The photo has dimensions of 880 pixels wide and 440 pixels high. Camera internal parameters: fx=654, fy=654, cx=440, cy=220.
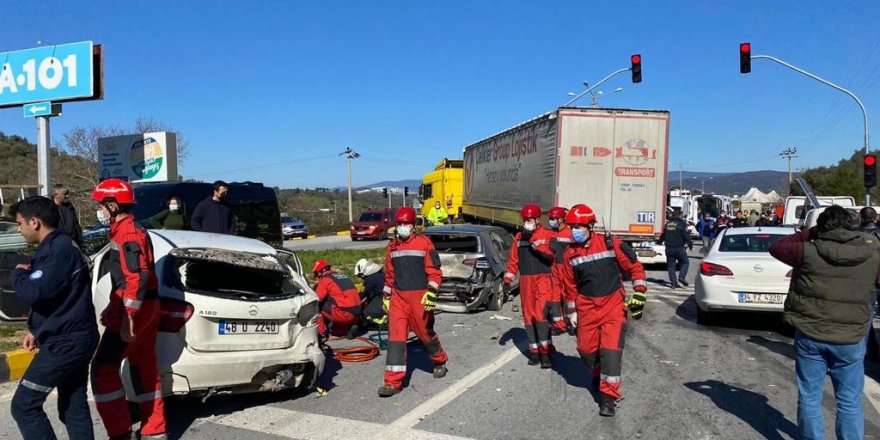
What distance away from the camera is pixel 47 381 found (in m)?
3.54

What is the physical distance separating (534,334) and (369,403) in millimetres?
2122

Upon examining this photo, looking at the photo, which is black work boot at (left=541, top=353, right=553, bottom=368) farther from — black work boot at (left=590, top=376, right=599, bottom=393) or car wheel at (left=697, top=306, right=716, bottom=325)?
car wheel at (left=697, top=306, right=716, bottom=325)

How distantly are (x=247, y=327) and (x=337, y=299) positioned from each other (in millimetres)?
3061

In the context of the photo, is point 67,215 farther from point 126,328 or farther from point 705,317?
point 705,317

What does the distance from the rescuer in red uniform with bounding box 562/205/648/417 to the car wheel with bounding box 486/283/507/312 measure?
458 centimetres

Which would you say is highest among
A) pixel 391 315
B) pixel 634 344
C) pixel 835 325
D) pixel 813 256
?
pixel 813 256

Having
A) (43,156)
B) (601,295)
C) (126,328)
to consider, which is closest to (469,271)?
(601,295)

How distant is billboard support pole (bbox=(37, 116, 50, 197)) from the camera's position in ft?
46.3

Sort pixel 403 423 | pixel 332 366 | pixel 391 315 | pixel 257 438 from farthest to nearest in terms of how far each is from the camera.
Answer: pixel 332 366
pixel 391 315
pixel 403 423
pixel 257 438

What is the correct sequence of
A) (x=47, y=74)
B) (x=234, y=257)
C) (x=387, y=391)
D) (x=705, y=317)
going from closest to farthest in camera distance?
(x=234, y=257)
(x=387, y=391)
(x=705, y=317)
(x=47, y=74)

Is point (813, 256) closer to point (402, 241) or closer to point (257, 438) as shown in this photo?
point (402, 241)

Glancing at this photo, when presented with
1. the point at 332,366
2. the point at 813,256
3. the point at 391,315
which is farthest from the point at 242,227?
the point at 813,256

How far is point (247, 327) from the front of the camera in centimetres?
482

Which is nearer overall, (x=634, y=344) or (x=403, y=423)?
(x=403, y=423)
